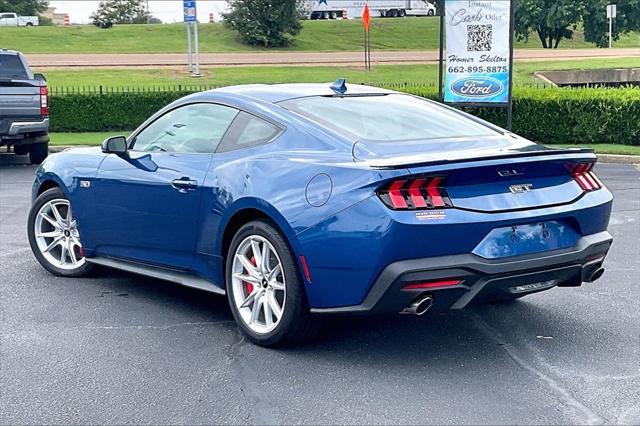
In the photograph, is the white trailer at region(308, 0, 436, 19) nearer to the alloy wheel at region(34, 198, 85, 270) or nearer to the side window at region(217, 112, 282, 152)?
the alloy wheel at region(34, 198, 85, 270)

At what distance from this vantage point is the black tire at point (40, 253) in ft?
21.8

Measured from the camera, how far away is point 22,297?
6137 mm

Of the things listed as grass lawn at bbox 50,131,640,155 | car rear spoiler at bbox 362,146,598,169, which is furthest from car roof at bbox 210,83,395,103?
grass lawn at bbox 50,131,640,155

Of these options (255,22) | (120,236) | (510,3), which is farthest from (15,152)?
(255,22)

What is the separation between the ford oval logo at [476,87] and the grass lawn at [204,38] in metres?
26.1

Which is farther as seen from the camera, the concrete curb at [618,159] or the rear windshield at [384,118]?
the concrete curb at [618,159]

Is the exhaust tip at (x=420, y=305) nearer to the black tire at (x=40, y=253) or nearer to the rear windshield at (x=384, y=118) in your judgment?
the rear windshield at (x=384, y=118)

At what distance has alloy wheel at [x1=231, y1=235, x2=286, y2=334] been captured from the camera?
4836mm

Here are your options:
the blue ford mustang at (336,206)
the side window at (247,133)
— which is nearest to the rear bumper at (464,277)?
the blue ford mustang at (336,206)

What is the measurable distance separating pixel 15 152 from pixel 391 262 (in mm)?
13103

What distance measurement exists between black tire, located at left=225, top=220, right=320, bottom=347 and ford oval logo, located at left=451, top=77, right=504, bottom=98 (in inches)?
480

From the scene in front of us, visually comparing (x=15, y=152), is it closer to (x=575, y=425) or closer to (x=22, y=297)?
(x=22, y=297)

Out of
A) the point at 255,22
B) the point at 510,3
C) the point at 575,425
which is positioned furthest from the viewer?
the point at 255,22

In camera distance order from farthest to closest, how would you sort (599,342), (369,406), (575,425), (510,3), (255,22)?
(255,22), (510,3), (599,342), (369,406), (575,425)
